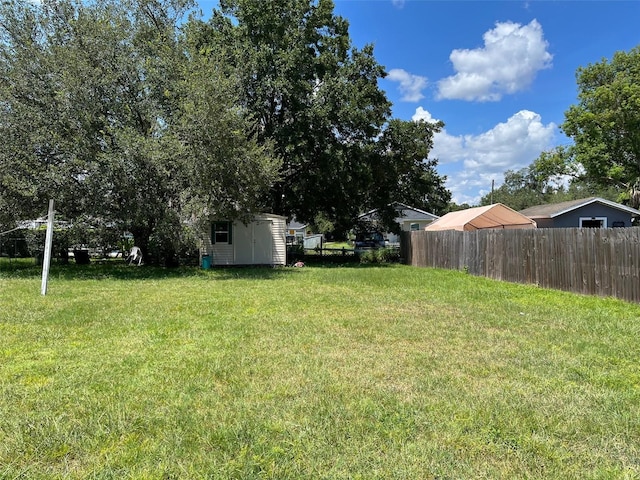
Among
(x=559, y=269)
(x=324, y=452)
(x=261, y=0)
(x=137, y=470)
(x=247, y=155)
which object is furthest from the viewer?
(x=261, y=0)

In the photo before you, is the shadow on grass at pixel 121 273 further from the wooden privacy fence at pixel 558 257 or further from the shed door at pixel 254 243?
the wooden privacy fence at pixel 558 257

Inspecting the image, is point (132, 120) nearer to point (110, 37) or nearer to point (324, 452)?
point (110, 37)

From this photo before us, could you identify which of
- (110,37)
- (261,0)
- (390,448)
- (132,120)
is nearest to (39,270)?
(132,120)

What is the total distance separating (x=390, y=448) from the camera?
267 centimetres

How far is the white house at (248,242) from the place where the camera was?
1686 centimetres

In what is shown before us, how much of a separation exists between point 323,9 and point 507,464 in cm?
1937

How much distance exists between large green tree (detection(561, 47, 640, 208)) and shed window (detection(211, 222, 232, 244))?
2284 centimetres

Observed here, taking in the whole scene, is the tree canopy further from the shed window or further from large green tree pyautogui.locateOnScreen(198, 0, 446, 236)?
the shed window

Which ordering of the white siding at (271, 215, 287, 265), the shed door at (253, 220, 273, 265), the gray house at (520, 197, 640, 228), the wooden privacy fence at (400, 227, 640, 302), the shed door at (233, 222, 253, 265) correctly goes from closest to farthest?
the wooden privacy fence at (400, 227, 640, 302) → the shed door at (233, 222, 253, 265) → the shed door at (253, 220, 273, 265) → the white siding at (271, 215, 287, 265) → the gray house at (520, 197, 640, 228)

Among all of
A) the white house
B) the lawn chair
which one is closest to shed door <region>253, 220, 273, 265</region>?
the white house

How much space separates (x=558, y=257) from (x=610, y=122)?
67.1ft

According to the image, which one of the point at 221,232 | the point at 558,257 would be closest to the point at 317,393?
the point at 558,257

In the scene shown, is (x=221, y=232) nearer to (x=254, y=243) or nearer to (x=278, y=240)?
(x=254, y=243)

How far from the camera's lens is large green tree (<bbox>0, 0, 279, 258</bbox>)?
11.9 metres
